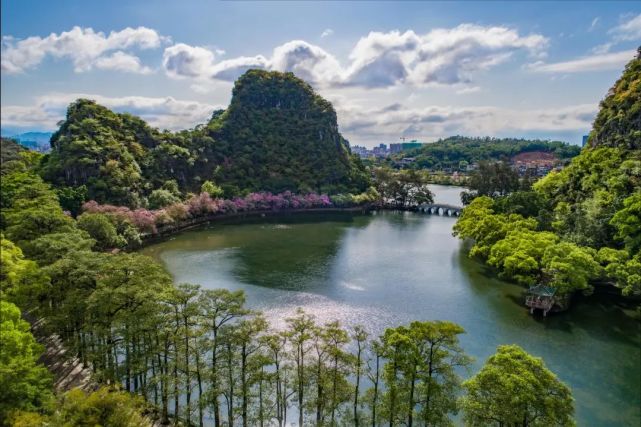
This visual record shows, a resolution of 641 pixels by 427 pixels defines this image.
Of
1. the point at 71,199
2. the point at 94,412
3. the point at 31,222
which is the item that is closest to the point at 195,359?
the point at 94,412

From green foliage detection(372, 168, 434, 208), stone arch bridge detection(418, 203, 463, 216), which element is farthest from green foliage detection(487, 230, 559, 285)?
green foliage detection(372, 168, 434, 208)

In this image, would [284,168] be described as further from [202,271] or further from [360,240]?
[202,271]

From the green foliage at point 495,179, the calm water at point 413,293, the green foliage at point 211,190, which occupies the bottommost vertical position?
the calm water at point 413,293

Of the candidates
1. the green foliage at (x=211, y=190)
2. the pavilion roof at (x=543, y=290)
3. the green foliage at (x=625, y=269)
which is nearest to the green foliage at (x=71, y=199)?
the green foliage at (x=211, y=190)

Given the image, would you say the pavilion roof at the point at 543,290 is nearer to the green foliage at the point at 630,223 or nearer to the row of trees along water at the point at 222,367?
the green foliage at the point at 630,223

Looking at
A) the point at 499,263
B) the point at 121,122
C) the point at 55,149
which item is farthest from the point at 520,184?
the point at 55,149

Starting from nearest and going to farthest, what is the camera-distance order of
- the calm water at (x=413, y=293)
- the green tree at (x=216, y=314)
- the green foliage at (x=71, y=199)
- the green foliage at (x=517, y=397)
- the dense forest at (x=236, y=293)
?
1. the green foliage at (x=517, y=397)
2. the dense forest at (x=236, y=293)
3. the green tree at (x=216, y=314)
4. the calm water at (x=413, y=293)
5. the green foliage at (x=71, y=199)
